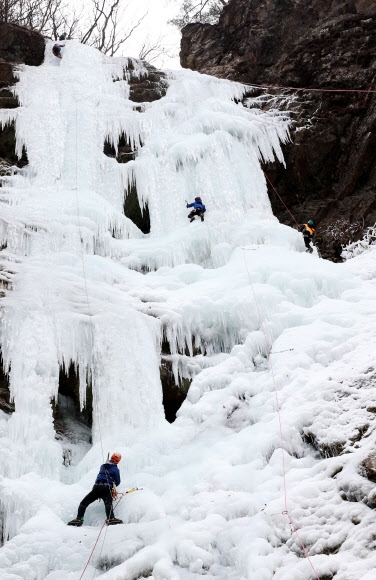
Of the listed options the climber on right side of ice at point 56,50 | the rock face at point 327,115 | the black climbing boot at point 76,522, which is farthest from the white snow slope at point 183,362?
the climber on right side of ice at point 56,50

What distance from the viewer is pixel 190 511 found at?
496cm

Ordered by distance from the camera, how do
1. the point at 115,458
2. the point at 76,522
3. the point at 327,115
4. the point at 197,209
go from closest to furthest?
the point at 76,522, the point at 115,458, the point at 197,209, the point at 327,115

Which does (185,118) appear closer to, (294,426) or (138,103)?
(138,103)

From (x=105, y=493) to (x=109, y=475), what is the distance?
0.74 ft

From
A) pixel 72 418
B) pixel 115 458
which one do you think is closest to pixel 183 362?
pixel 72 418

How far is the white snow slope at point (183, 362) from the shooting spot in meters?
4.51

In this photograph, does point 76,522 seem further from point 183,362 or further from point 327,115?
point 327,115

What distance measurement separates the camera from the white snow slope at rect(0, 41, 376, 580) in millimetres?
4508

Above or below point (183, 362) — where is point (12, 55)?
above

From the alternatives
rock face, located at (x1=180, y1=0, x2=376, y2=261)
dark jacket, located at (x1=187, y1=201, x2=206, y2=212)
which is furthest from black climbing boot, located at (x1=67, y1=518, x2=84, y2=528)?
rock face, located at (x1=180, y1=0, x2=376, y2=261)

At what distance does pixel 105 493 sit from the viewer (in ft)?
17.2

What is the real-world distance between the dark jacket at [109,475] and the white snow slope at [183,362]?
0.24 metres

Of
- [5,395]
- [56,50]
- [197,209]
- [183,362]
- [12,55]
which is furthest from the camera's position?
[56,50]

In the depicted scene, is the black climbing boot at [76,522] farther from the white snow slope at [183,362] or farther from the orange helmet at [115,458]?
the orange helmet at [115,458]
